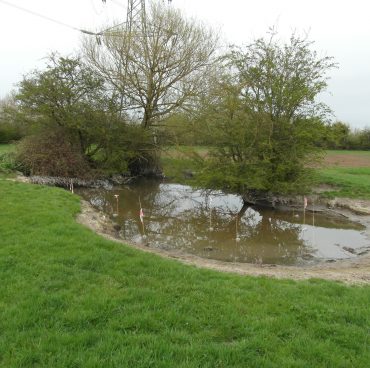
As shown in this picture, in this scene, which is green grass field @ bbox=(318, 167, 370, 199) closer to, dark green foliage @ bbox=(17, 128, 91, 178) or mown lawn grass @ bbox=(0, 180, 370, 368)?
mown lawn grass @ bbox=(0, 180, 370, 368)

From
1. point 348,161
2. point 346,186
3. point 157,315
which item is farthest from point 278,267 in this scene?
point 348,161

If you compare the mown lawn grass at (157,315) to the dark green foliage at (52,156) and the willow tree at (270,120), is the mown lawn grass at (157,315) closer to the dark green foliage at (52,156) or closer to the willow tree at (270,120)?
the willow tree at (270,120)

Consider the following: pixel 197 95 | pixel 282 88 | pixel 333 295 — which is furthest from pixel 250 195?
pixel 333 295

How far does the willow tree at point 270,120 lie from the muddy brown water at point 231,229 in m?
1.34

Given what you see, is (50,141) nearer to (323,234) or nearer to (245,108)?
(245,108)

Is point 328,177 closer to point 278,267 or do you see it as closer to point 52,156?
point 278,267

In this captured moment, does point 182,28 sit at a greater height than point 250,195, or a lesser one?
greater

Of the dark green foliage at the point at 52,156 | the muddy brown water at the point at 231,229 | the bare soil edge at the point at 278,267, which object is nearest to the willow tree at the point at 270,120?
the muddy brown water at the point at 231,229

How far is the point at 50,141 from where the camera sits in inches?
789

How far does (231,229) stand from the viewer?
12539 mm

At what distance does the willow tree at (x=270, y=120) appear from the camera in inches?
567

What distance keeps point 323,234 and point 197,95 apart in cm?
1186

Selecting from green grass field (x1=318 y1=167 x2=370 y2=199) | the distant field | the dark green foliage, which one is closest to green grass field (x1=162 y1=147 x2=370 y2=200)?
green grass field (x1=318 y1=167 x2=370 y2=199)

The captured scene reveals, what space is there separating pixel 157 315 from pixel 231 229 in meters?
8.26
